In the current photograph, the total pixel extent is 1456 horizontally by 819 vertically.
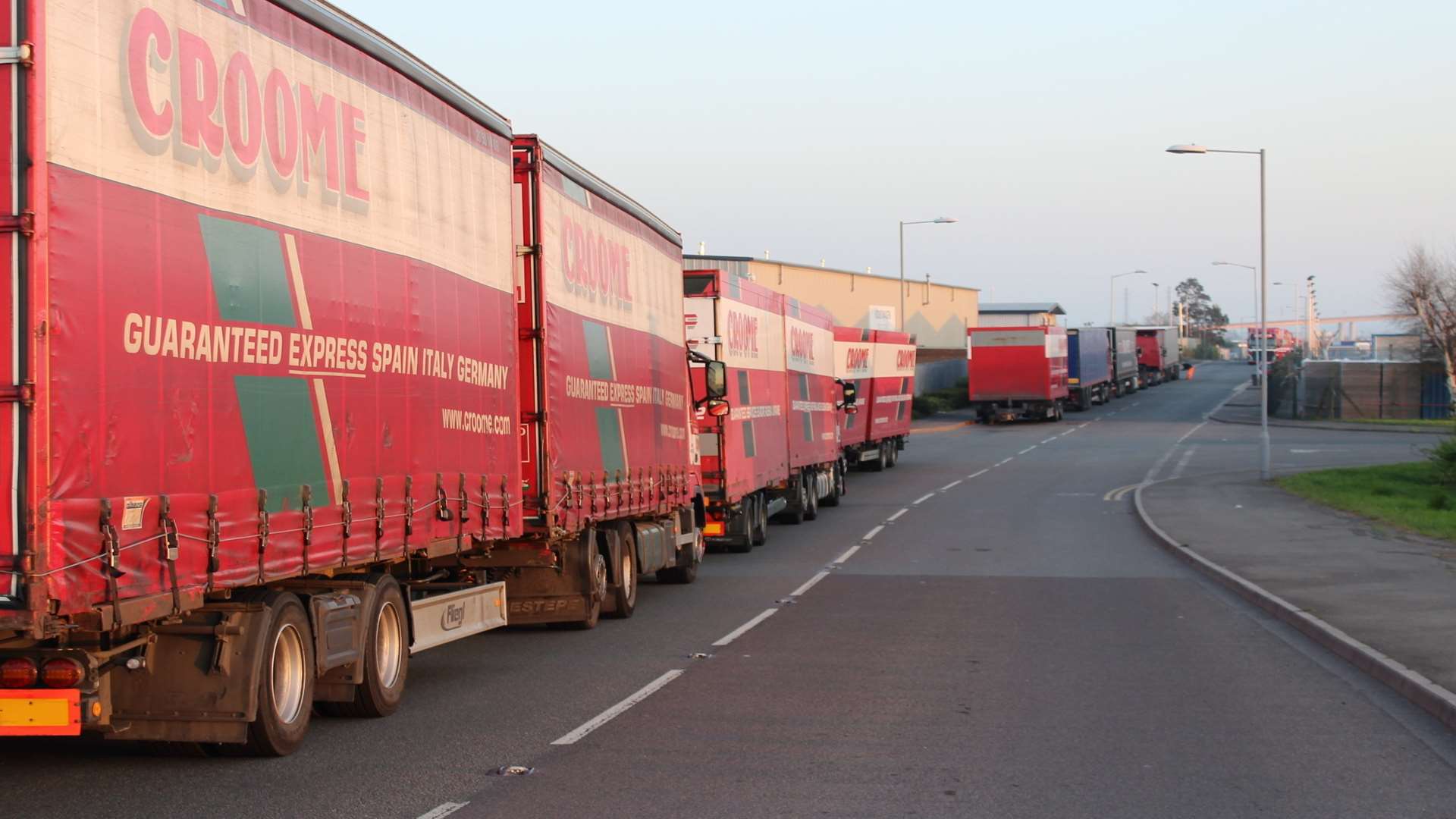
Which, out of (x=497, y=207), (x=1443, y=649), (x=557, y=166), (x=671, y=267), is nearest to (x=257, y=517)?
(x=497, y=207)

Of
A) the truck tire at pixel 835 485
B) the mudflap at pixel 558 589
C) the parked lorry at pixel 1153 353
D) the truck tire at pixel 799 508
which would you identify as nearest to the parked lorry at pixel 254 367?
the mudflap at pixel 558 589

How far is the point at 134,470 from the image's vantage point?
6.65 metres

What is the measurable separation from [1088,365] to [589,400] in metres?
59.3

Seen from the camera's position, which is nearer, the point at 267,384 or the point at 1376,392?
the point at 267,384

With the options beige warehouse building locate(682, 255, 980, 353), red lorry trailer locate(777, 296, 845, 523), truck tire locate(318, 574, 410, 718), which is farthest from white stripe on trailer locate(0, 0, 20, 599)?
beige warehouse building locate(682, 255, 980, 353)

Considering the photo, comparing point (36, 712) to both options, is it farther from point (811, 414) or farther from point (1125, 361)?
point (1125, 361)

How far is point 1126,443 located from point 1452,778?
1671 inches

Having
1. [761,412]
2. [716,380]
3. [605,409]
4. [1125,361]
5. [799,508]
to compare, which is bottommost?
[799,508]

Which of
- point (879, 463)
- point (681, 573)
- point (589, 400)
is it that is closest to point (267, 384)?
point (589, 400)

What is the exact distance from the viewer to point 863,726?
9.48m

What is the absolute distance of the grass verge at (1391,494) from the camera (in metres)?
23.6

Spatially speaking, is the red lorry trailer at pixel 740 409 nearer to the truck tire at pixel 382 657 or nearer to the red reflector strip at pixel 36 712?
the truck tire at pixel 382 657

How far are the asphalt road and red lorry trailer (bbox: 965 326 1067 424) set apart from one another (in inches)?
1595

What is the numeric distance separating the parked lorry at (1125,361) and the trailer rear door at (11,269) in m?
77.0
